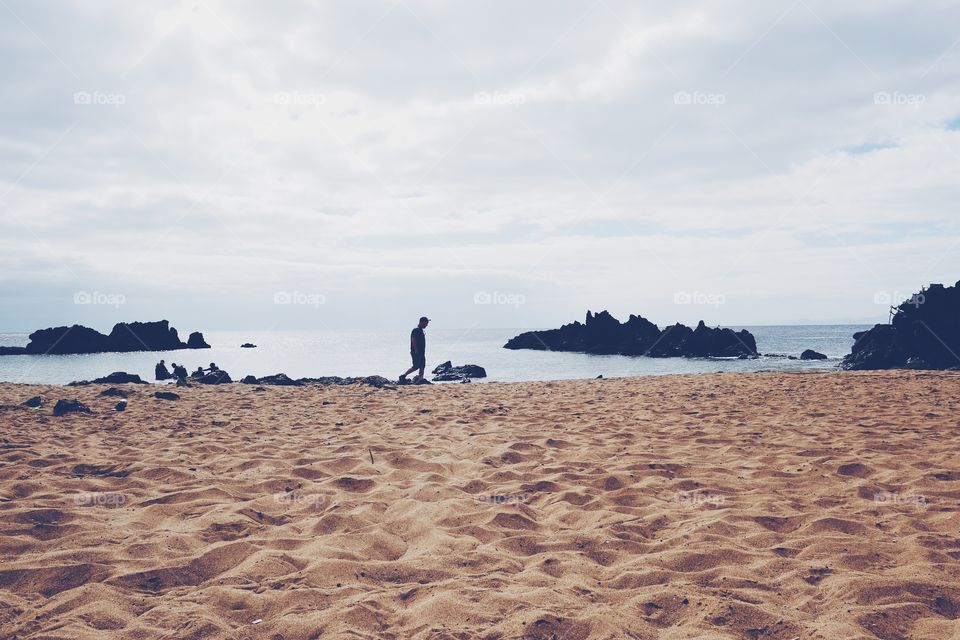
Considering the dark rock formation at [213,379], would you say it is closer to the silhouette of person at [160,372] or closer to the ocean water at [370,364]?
the silhouette of person at [160,372]

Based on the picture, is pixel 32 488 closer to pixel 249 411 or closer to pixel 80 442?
pixel 80 442

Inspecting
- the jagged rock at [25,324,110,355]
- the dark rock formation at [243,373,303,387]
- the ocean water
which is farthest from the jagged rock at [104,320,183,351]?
the dark rock formation at [243,373,303,387]

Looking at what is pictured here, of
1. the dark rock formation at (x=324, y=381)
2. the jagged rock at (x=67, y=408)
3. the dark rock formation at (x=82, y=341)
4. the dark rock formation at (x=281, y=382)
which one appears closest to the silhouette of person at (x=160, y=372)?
the dark rock formation at (x=324, y=381)

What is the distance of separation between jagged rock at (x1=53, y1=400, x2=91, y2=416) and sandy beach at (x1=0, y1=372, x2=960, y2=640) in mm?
522

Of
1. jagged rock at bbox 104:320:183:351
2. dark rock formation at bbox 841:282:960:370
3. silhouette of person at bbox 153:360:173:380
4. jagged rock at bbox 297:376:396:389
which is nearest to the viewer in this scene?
jagged rock at bbox 297:376:396:389

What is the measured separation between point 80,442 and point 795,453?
27.3 ft

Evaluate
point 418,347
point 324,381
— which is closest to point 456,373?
point 418,347

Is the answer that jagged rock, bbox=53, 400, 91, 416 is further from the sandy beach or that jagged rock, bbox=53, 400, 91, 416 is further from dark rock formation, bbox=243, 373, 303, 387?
dark rock formation, bbox=243, 373, 303, 387

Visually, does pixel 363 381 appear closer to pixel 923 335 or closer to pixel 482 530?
pixel 482 530

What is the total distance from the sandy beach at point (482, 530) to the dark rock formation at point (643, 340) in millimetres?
38200

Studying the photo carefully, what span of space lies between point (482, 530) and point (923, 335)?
29.3m

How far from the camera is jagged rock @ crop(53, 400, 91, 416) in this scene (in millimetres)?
8516

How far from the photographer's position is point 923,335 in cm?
2517

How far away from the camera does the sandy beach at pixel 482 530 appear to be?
2793 millimetres
